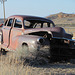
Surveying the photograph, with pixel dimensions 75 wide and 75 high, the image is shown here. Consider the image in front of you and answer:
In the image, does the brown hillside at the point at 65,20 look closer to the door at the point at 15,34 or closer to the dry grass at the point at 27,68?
the door at the point at 15,34

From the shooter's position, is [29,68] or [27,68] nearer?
[27,68]

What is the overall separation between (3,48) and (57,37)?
123 inches

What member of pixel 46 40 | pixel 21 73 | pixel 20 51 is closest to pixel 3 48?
pixel 20 51

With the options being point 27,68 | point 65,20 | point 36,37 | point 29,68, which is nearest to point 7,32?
point 36,37

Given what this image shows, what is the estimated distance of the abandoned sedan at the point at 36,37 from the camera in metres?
6.75

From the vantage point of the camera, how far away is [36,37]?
6773 millimetres

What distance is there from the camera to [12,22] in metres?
8.76

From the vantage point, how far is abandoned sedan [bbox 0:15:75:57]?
675cm

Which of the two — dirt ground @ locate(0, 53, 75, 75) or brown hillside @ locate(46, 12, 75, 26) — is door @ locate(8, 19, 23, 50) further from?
brown hillside @ locate(46, 12, 75, 26)

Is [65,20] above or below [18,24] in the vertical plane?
below

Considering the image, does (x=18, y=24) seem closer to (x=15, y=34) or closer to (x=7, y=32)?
(x=7, y=32)

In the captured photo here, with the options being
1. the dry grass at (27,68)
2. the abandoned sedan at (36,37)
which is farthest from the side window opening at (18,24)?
the dry grass at (27,68)

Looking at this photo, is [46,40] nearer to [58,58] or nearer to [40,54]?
[40,54]

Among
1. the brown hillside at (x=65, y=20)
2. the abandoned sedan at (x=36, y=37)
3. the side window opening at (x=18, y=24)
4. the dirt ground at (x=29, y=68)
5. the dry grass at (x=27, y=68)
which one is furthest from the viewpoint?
the brown hillside at (x=65, y=20)
